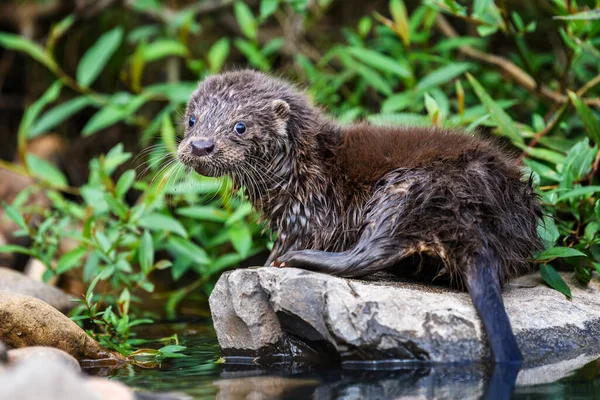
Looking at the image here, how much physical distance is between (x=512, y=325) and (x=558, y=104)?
3.46 m

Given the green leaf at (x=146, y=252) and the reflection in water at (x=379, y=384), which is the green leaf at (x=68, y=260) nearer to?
the green leaf at (x=146, y=252)

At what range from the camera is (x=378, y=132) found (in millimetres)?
5691

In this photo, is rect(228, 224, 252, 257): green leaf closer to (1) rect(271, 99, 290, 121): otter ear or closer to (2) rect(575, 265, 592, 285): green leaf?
(1) rect(271, 99, 290, 121): otter ear

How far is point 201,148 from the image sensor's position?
18.2ft

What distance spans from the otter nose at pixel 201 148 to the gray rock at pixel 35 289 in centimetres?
194

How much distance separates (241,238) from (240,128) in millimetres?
1756

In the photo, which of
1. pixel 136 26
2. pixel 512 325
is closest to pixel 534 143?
pixel 512 325

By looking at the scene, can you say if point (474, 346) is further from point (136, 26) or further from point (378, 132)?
point (136, 26)

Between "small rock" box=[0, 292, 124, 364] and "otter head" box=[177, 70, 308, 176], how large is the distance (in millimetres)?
1314

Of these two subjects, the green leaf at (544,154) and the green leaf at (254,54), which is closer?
the green leaf at (544,154)

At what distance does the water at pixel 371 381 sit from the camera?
4023 mm

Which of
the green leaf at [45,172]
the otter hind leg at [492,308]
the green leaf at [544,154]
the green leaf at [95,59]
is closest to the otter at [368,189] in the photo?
the otter hind leg at [492,308]

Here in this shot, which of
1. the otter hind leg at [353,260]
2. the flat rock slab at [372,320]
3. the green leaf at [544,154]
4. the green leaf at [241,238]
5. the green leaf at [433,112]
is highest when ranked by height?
the green leaf at [433,112]

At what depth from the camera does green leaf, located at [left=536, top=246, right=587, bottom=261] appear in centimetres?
532
